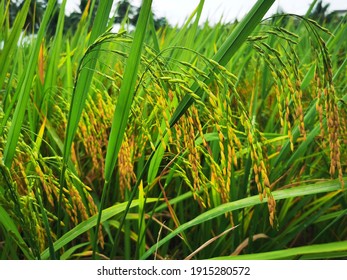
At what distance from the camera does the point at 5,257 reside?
3.34ft

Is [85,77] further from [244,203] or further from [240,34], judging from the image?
[244,203]

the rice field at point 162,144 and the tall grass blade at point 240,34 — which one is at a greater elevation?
the tall grass blade at point 240,34

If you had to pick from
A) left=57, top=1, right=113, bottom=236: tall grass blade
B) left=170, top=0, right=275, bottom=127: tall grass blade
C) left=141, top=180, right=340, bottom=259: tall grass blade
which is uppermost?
left=170, top=0, right=275, bottom=127: tall grass blade

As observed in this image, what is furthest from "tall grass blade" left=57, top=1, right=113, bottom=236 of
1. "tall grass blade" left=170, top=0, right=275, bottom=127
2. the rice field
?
"tall grass blade" left=170, top=0, right=275, bottom=127

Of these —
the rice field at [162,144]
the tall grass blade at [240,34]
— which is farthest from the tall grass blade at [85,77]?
the tall grass blade at [240,34]

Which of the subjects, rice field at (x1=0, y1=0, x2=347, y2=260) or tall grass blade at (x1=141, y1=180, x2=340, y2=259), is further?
tall grass blade at (x1=141, y1=180, x2=340, y2=259)

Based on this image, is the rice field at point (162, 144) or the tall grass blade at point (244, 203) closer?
the rice field at point (162, 144)

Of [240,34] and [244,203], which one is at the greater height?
[240,34]

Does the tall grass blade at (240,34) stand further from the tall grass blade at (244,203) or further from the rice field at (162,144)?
the tall grass blade at (244,203)

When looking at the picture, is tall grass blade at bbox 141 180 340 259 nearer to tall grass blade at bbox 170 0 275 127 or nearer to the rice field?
the rice field

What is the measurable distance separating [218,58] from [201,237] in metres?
0.56

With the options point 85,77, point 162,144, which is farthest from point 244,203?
point 85,77
